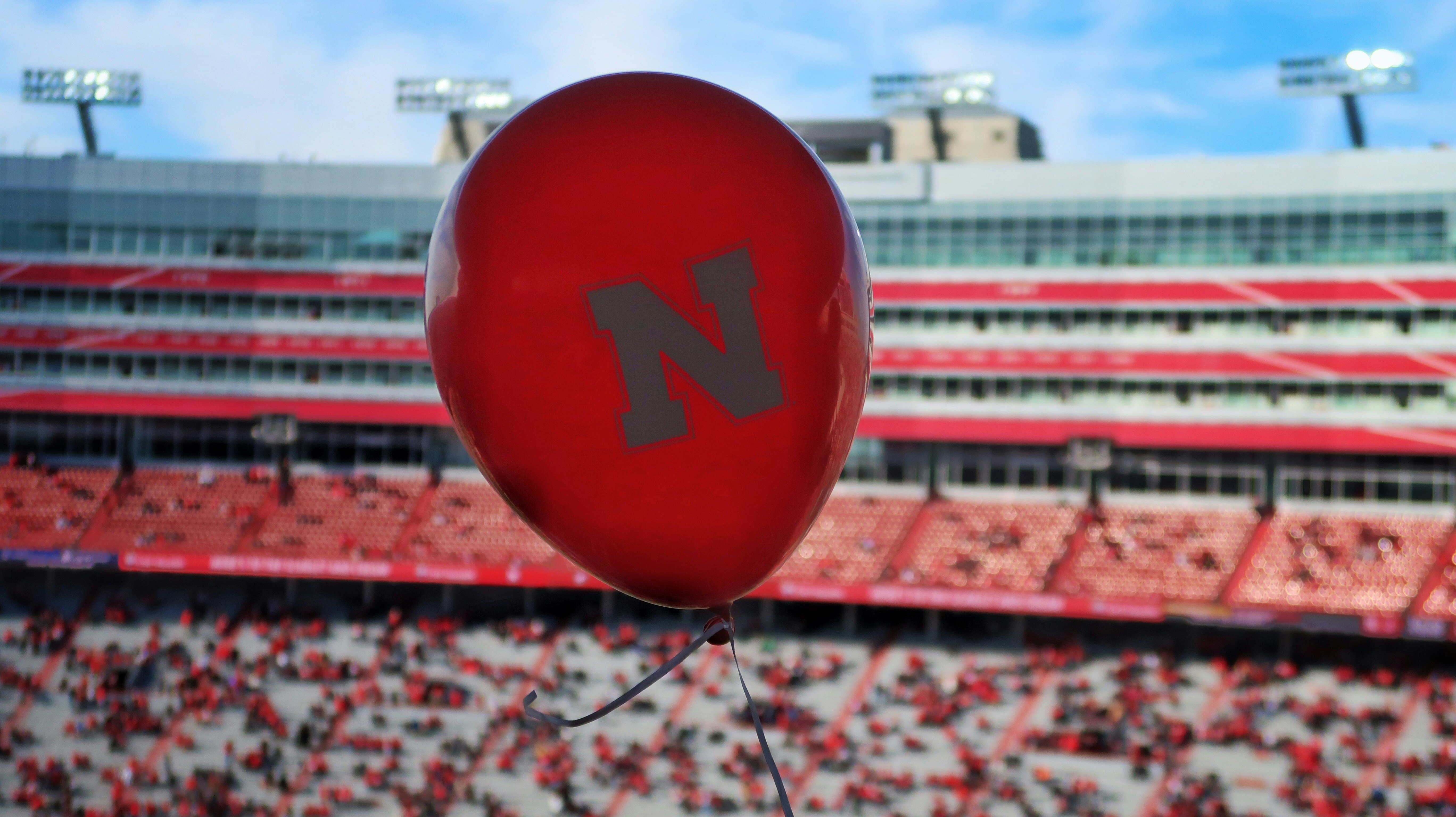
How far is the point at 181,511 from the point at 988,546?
24437mm

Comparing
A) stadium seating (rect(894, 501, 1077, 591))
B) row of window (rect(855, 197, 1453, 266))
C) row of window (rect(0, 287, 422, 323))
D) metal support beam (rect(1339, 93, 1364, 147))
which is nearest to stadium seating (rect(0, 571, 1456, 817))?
stadium seating (rect(894, 501, 1077, 591))

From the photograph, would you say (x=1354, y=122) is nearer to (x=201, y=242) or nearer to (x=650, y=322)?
(x=201, y=242)

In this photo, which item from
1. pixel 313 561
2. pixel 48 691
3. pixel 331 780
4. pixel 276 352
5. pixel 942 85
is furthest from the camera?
pixel 942 85

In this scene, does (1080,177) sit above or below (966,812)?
above

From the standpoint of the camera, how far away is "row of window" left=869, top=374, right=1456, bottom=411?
38688 millimetres

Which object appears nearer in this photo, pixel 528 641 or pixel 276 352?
pixel 528 641

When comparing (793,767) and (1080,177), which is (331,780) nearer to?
(793,767)

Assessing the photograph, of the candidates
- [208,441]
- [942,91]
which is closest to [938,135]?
[942,91]

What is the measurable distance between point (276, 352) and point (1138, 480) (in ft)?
91.2

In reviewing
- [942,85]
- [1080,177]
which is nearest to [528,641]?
[1080,177]

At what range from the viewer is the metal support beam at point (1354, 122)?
4731 centimetres

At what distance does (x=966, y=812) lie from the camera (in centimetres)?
2881

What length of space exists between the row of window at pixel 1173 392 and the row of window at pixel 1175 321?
1.46 metres

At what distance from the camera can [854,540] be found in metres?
39.1
